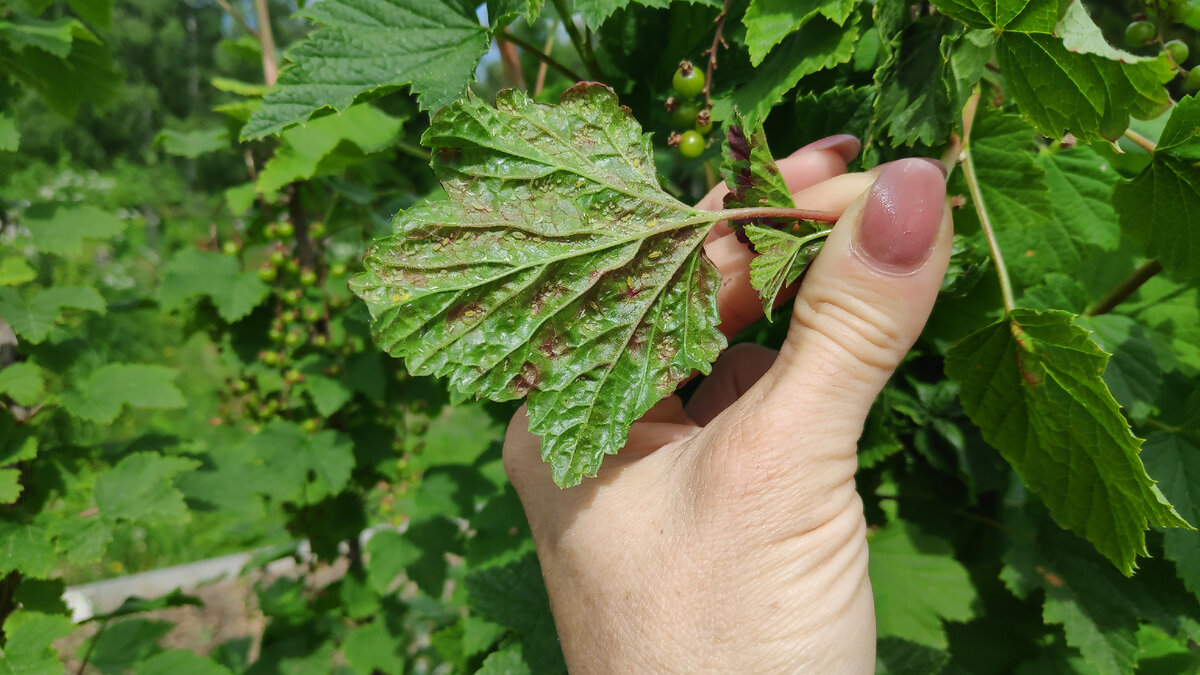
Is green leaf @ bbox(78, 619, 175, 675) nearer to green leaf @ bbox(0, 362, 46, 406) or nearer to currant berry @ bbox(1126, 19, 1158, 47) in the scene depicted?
green leaf @ bbox(0, 362, 46, 406)

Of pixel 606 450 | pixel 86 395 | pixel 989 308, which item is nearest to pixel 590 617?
pixel 606 450

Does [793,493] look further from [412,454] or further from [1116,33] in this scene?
[1116,33]

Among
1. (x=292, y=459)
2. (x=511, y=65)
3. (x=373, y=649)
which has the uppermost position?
(x=511, y=65)

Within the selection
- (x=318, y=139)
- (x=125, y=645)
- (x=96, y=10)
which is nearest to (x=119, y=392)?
(x=125, y=645)

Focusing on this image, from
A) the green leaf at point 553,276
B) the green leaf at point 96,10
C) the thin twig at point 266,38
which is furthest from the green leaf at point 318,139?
the green leaf at point 553,276

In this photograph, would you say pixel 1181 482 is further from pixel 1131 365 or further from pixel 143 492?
pixel 143 492

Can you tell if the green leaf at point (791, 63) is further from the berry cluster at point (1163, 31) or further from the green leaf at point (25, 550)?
the green leaf at point (25, 550)

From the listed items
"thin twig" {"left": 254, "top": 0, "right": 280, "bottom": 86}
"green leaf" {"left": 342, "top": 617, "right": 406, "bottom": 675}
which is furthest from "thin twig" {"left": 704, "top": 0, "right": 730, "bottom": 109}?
"green leaf" {"left": 342, "top": 617, "right": 406, "bottom": 675}
